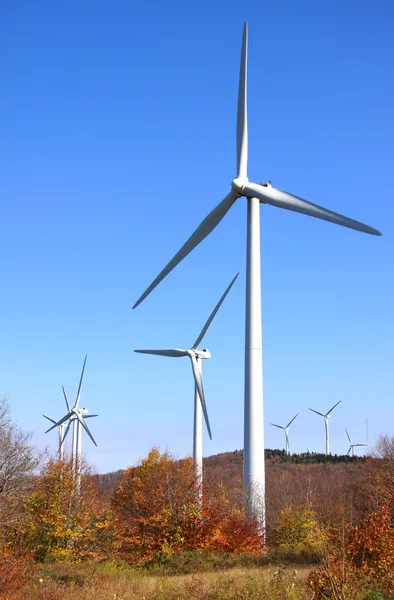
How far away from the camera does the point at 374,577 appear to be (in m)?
21.5

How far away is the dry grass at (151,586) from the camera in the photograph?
19.9m

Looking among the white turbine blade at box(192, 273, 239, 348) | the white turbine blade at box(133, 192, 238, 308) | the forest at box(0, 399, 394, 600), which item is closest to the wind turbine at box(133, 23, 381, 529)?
the white turbine blade at box(133, 192, 238, 308)

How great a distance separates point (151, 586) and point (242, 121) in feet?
81.2

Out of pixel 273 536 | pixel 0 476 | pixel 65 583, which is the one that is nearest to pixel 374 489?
pixel 273 536

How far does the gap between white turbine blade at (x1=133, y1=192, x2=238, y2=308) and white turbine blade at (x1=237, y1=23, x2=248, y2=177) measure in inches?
76.6

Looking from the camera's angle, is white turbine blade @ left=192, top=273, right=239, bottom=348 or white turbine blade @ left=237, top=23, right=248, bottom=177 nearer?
white turbine blade @ left=237, top=23, right=248, bottom=177

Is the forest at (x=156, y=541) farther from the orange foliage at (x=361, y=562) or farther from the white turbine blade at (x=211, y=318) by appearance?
the white turbine blade at (x=211, y=318)

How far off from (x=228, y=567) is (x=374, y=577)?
11.3 metres

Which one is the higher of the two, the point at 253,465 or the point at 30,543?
the point at 253,465

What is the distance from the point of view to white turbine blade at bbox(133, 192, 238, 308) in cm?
3822

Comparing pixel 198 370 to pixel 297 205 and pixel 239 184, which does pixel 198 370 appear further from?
pixel 297 205

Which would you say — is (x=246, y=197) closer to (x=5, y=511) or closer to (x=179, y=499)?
(x=179, y=499)

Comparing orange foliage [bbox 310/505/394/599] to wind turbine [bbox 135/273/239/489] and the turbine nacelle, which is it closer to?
wind turbine [bbox 135/273/239/489]

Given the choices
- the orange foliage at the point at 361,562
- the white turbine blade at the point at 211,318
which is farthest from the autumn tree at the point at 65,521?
the white turbine blade at the point at 211,318
